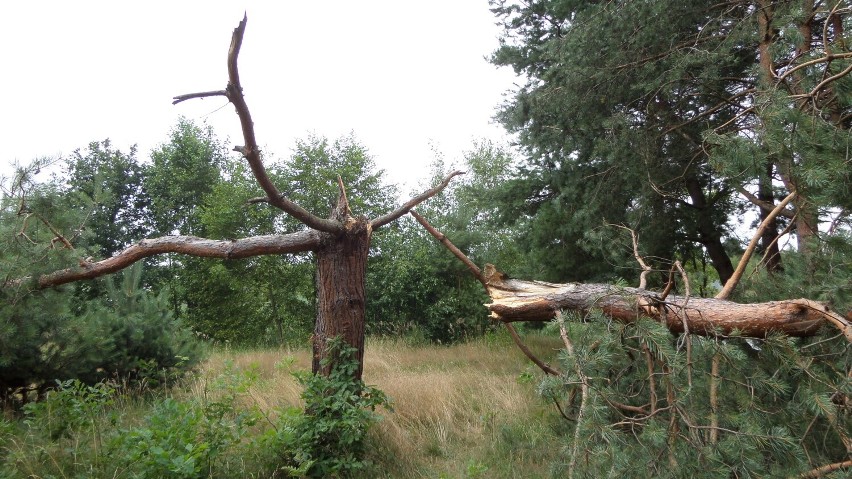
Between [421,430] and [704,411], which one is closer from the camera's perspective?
[704,411]

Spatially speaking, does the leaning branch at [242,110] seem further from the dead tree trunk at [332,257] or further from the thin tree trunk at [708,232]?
the thin tree trunk at [708,232]

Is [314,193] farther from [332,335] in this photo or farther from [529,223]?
[332,335]

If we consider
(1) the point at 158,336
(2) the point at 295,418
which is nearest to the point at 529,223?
(1) the point at 158,336

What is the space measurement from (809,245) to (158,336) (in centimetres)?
726

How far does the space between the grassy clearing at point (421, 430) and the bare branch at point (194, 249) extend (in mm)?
1080

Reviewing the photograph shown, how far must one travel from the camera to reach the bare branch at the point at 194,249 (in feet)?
17.0

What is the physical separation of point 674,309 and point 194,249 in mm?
4160

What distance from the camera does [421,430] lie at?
18.6 ft

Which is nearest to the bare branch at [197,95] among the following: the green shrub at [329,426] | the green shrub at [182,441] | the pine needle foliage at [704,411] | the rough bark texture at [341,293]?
the rough bark texture at [341,293]

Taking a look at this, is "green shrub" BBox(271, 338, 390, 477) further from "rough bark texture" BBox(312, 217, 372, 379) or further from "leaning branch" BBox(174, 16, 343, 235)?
"leaning branch" BBox(174, 16, 343, 235)

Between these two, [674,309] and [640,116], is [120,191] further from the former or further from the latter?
[674,309]

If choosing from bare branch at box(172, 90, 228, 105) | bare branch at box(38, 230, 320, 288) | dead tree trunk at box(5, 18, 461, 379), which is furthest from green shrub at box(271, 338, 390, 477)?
bare branch at box(172, 90, 228, 105)

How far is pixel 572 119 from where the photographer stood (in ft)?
29.7

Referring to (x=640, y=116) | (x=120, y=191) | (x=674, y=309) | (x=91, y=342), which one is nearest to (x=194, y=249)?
(x=91, y=342)
